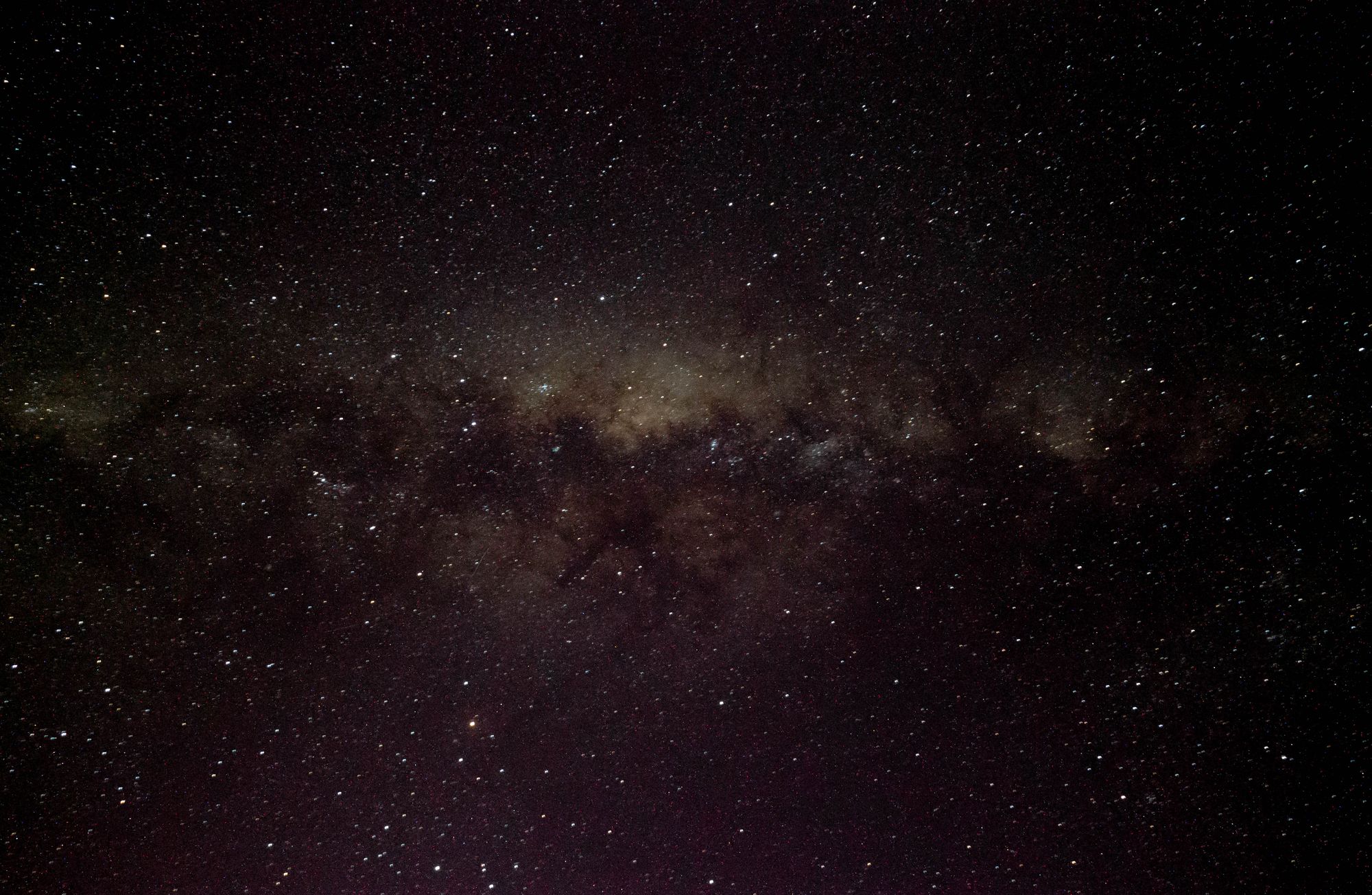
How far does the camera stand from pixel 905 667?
1.69 m

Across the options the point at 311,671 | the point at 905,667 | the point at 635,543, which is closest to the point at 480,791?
the point at 311,671

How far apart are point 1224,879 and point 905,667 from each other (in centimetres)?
148

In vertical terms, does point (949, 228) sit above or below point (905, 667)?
above

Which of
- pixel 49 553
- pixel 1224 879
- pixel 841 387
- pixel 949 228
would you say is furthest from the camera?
pixel 1224 879

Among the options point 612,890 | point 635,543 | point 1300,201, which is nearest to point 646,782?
point 612,890

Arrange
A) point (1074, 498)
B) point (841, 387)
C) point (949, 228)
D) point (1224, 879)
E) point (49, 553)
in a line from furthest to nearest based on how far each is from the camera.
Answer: point (1224, 879) → point (1074, 498) → point (841, 387) → point (949, 228) → point (49, 553)

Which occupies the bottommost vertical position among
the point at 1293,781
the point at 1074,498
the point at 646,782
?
the point at 1293,781

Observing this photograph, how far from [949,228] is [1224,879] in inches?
100

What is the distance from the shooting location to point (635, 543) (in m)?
1.60

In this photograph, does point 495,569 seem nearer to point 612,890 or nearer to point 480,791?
point 480,791

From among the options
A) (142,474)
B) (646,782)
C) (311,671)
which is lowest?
(646,782)

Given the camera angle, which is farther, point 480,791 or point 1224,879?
point 1224,879

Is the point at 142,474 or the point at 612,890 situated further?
the point at 612,890

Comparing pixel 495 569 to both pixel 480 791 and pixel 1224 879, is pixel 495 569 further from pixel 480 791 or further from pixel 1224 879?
pixel 1224 879
